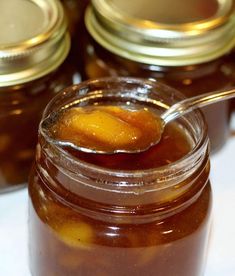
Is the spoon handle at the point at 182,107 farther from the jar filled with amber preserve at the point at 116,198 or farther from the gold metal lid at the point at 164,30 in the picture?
the gold metal lid at the point at 164,30

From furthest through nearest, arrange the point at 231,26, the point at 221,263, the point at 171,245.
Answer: the point at 231,26, the point at 221,263, the point at 171,245

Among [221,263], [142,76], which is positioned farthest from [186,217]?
[142,76]

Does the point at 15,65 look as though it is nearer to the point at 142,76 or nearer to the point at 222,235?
the point at 142,76

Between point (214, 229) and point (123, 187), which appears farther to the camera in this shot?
point (214, 229)

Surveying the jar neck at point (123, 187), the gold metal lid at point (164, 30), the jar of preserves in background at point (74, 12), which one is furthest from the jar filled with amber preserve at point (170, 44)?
the jar neck at point (123, 187)

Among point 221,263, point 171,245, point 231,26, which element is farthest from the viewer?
point 231,26

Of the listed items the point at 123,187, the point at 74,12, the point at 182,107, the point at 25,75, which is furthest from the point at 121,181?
the point at 74,12

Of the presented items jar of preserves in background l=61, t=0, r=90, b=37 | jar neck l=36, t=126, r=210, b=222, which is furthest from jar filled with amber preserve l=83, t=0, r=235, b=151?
jar neck l=36, t=126, r=210, b=222

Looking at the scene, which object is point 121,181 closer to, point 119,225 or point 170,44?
point 119,225
